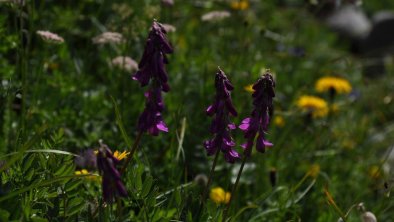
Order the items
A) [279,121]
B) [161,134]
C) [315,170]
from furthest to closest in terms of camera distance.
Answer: [279,121]
[315,170]
[161,134]

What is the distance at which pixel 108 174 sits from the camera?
2.03 m

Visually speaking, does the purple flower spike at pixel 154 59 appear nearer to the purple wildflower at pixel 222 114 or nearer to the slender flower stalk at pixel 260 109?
the purple wildflower at pixel 222 114

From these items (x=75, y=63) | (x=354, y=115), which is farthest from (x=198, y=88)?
(x=354, y=115)

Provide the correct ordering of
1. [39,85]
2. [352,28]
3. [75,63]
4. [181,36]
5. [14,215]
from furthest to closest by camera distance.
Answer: [352,28]
[181,36]
[75,63]
[39,85]
[14,215]

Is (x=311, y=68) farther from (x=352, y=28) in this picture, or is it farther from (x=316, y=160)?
(x=352, y=28)

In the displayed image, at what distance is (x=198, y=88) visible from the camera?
14.6 feet

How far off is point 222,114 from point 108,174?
49 cm

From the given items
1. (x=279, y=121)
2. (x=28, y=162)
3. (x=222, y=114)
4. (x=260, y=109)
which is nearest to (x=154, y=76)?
(x=222, y=114)

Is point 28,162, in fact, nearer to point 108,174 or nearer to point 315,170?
point 108,174

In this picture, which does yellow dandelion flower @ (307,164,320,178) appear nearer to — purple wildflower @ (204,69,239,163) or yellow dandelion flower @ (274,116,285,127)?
yellow dandelion flower @ (274,116,285,127)

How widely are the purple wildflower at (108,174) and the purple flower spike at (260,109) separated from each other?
0.51 meters

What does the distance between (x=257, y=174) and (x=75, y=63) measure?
4.17ft

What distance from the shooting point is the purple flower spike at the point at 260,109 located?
2305 mm

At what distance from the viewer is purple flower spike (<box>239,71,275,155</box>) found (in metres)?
2.30
